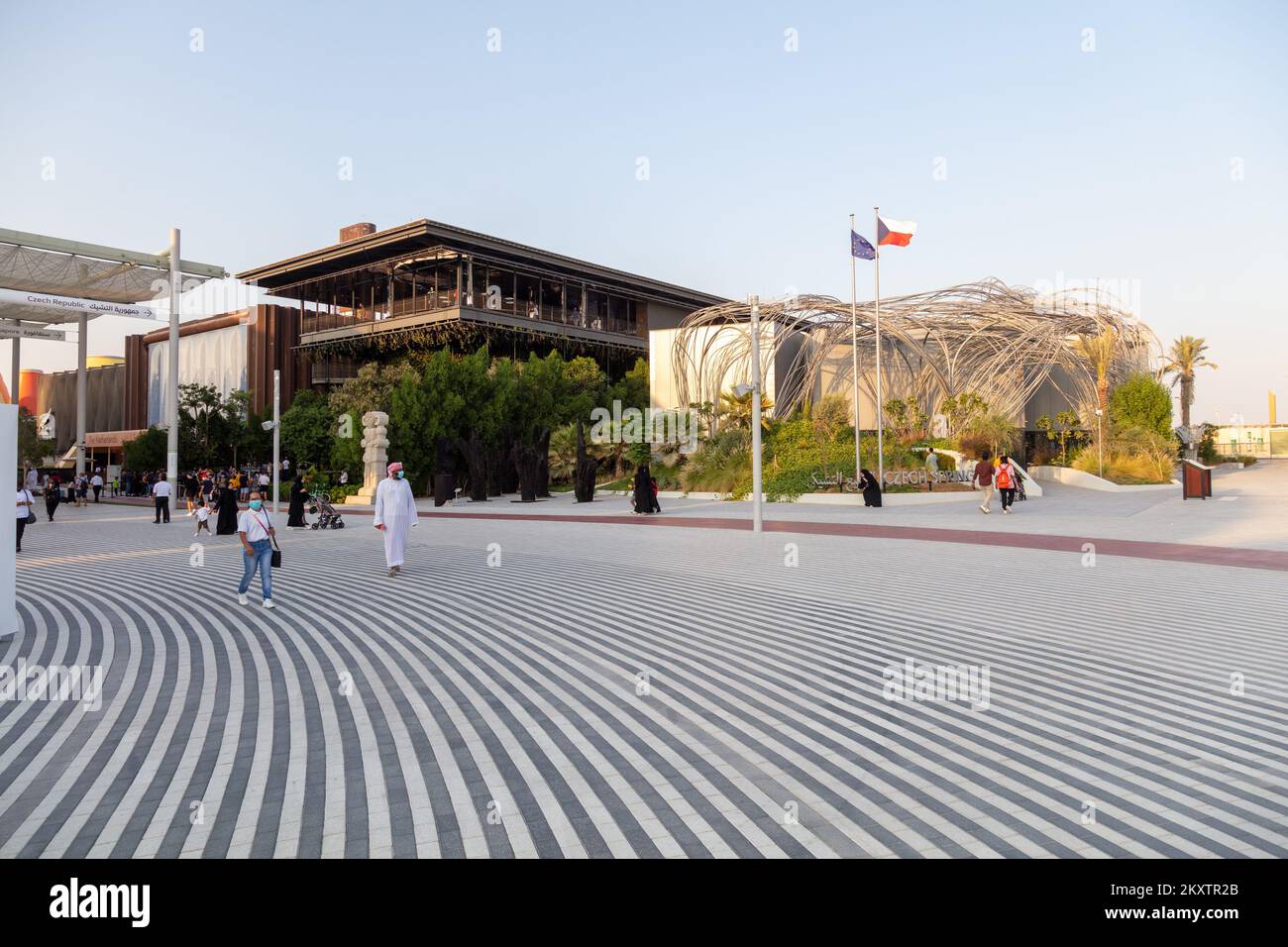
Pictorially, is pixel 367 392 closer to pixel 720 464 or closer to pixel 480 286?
pixel 480 286

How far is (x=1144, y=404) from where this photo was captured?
42344mm

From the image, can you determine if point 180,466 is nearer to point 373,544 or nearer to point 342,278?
point 342,278

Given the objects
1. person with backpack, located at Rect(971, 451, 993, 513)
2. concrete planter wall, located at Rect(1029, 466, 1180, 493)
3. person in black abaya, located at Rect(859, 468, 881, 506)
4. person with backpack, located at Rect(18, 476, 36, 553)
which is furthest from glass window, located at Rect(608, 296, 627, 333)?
person with backpack, located at Rect(18, 476, 36, 553)

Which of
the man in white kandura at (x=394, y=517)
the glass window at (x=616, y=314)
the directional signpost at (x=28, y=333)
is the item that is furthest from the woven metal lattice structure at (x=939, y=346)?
the directional signpost at (x=28, y=333)

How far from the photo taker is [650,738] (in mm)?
4980

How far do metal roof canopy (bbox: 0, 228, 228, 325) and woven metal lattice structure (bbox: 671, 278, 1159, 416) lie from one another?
26.1 meters

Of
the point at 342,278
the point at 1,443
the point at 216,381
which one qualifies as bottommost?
the point at 1,443

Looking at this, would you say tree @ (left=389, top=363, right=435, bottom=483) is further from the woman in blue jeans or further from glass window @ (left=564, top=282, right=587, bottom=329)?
the woman in blue jeans

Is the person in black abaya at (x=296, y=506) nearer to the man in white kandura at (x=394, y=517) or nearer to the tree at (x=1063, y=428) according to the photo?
the man in white kandura at (x=394, y=517)

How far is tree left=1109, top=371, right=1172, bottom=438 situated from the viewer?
4191 cm

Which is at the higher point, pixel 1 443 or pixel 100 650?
pixel 1 443
